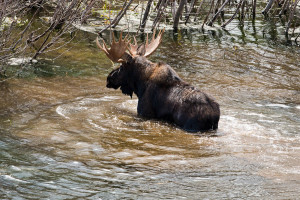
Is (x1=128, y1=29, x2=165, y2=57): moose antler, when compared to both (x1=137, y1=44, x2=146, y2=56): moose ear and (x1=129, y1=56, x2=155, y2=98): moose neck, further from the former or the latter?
(x1=129, y1=56, x2=155, y2=98): moose neck

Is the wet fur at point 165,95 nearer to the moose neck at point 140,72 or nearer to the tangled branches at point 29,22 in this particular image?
the moose neck at point 140,72

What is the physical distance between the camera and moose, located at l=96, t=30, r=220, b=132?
25.5 ft

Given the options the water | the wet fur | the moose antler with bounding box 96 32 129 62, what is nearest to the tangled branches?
the water

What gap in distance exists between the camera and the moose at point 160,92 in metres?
7.77

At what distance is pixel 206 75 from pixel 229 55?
218 cm

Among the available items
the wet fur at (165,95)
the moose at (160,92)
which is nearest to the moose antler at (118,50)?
the moose at (160,92)

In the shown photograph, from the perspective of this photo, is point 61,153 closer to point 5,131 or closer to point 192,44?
point 5,131

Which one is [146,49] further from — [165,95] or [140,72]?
[165,95]

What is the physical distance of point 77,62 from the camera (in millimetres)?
12305

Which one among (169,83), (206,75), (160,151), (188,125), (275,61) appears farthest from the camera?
(275,61)

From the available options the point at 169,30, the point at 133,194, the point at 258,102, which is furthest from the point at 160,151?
the point at 169,30

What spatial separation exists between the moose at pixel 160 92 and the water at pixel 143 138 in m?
0.23

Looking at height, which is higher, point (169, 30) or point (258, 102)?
point (169, 30)

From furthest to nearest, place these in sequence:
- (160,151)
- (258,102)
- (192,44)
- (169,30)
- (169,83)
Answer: (169,30) < (192,44) < (258,102) < (169,83) < (160,151)
